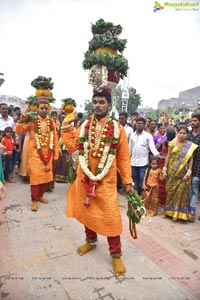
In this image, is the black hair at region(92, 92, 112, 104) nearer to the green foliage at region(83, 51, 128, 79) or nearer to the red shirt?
the green foliage at region(83, 51, 128, 79)

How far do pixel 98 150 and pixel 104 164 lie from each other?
0.62 ft

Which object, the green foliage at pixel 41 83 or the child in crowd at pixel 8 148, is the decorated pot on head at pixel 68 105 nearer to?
the green foliage at pixel 41 83

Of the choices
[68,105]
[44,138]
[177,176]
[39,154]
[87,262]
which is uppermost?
[68,105]

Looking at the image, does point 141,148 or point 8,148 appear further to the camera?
point 8,148

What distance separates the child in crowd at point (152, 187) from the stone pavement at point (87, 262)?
39cm

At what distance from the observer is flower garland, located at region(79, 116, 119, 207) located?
9.84 feet

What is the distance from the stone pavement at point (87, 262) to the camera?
105 inches

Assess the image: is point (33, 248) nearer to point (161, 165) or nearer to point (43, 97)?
point (43, 97)

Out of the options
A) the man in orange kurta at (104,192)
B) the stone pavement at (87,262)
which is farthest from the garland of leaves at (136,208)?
the stone pavement at (87,262)

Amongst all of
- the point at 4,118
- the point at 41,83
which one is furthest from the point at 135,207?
the point at 4,118

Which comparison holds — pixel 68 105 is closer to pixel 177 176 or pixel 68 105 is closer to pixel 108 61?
pixel 108 61

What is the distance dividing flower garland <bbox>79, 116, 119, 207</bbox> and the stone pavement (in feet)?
2.81

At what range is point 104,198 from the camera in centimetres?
298

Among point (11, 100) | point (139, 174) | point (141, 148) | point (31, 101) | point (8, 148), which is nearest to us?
point (31, 101)
